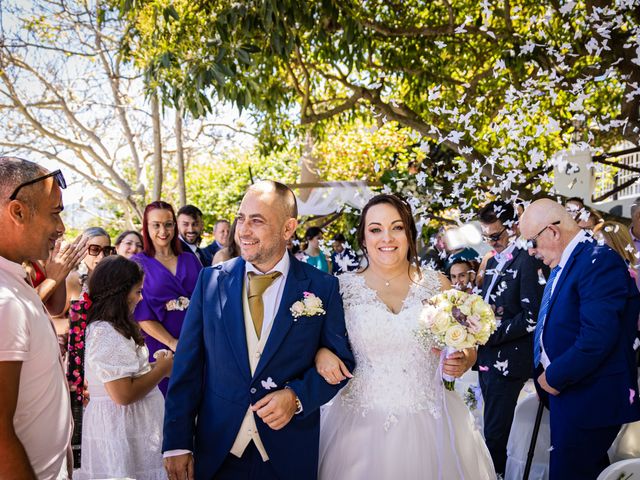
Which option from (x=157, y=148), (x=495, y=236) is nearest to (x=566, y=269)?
(x=495, y=236)

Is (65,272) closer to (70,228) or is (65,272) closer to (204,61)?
(204,61)

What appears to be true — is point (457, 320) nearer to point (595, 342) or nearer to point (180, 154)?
point (595, 342)

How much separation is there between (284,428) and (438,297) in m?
1.05

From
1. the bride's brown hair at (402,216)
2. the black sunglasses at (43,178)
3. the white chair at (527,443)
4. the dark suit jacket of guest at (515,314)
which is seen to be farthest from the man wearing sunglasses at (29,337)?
the dark suit jacket of guest at (515,314)

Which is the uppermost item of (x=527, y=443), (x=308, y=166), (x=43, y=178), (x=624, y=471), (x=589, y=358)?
(x=308, y=166)

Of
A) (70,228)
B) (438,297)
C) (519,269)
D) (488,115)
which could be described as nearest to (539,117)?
(488,115)

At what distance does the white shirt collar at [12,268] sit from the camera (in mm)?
1985

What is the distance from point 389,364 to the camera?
3.51 metres

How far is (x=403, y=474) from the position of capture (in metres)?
3.34

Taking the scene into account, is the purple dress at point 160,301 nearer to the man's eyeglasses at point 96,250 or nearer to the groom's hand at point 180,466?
the man's eyeglasses at point 96,250

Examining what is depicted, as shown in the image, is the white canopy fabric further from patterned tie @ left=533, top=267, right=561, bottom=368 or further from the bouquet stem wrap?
the bouquet stem wrap

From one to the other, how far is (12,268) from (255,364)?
4.07 feet

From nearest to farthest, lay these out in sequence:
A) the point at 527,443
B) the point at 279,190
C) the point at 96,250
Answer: the point at 279,190
the point at 527,443
the point at 96,250

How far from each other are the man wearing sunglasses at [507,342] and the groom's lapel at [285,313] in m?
2.63
